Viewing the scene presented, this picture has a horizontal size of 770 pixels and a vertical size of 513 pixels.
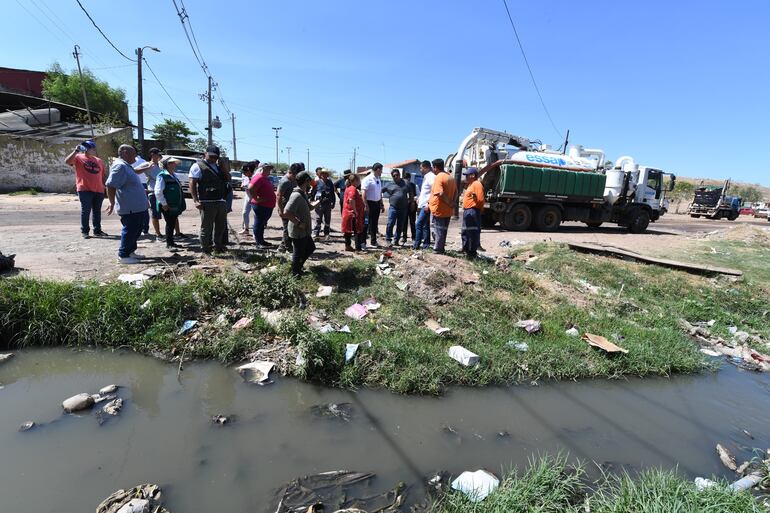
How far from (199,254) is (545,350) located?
492 cm

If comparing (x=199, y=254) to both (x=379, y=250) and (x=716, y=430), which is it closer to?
(x=379, y=250)

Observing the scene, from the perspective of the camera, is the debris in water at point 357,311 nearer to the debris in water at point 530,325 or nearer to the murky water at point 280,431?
the murky water at point 280,431

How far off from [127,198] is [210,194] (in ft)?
3.29

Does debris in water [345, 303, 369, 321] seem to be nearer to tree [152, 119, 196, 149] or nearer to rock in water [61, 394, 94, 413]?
rock in water [61, 394, 94, 413]

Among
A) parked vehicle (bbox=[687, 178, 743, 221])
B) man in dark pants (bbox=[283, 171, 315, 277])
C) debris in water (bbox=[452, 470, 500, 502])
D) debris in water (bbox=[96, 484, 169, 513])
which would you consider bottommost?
debris in water (bbox=[96, 484, 169, 513])

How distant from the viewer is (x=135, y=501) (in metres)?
2.23

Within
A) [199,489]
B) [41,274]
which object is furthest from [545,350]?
[41,274]

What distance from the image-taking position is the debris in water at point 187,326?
420 centimetres

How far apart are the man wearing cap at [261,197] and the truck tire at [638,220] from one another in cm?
1343

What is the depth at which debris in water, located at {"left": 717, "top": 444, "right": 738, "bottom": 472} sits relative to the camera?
2.97 meters

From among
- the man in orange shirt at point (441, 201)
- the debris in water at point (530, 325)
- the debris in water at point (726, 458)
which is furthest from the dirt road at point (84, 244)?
the debris in water at point (726, 458)

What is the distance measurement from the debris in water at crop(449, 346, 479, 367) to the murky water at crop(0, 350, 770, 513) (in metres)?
0.31

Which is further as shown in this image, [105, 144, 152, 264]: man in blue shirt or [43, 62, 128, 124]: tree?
[43, 62, 128, 124]: tree

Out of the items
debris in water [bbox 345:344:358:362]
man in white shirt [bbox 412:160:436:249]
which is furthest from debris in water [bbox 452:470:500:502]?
man in white shirt [bbox 412:160:436:249]
